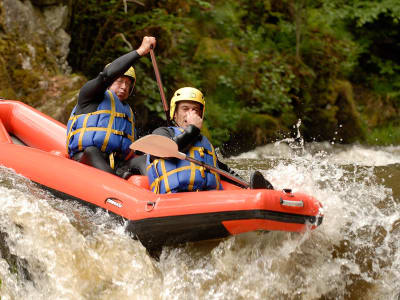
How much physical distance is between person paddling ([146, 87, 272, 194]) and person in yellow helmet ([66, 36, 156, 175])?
488 mm

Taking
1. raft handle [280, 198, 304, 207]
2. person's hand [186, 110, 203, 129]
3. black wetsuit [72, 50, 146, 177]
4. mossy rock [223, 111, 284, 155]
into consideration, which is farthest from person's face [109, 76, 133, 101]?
mossy rock [223, 111, 284, 155]

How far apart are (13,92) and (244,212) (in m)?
3.81

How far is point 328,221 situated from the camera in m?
3.22

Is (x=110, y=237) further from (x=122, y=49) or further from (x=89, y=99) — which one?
(x=122, y=49)

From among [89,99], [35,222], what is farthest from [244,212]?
[89,99]

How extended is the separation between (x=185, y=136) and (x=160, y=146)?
7.3 inches

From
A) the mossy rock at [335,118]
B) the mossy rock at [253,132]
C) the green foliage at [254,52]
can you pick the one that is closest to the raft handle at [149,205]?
the green foliage at [254,52]

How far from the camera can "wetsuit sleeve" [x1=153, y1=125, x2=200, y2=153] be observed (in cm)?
310

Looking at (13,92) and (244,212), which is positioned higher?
(244,212)

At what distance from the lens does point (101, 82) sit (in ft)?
11.7

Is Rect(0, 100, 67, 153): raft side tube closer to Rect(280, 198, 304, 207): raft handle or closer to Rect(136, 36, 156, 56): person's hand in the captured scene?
Rect(136, 36, 156, 56): person's hand

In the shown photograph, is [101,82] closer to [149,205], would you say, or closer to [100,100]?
[100,100]

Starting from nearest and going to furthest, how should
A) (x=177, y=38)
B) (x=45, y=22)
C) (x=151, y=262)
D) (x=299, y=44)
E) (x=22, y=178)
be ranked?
(x=151, y=262)
(x=22, y=178)
(x=45, y=22)
(x=177, y=38)
(x=299, y=44)

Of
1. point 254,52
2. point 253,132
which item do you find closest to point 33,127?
point 253,132
